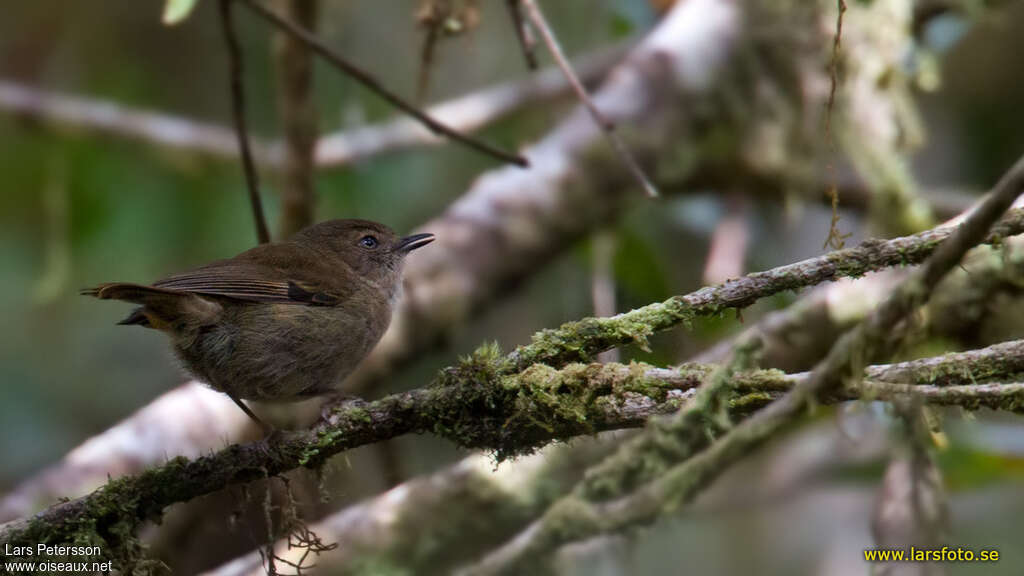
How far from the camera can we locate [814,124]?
630 centimetres

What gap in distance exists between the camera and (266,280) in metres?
4.00

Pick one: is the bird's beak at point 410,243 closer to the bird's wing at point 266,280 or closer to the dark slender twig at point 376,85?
the bird's wing at point 266,280

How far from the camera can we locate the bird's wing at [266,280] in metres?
3.80

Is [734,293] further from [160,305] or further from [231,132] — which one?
[231,132]

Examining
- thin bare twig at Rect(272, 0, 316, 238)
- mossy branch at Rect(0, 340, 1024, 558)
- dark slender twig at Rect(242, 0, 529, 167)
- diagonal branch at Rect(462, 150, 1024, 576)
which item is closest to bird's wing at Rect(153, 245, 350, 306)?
dark slender twig at Rect(242, 0, 529, 167)

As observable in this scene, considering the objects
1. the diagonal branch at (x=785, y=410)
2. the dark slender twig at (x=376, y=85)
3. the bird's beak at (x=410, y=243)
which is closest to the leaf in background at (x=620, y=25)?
the bird's beak at (x=410, y=243)

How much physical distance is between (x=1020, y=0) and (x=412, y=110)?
4763 mm

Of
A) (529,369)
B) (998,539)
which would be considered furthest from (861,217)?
(529,369)

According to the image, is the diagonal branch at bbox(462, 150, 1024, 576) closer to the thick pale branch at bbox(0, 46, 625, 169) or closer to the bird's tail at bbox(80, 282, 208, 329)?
the bird's tail at bbox(80, 282, 208, 329)

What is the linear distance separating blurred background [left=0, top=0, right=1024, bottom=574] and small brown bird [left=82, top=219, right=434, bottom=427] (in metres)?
1.81

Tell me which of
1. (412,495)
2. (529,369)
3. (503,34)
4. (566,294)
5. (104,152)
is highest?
(503,34)

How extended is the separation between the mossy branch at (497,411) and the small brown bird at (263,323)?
1.06 m

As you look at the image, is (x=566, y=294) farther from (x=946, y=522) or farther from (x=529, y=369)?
(x=529, y=369)

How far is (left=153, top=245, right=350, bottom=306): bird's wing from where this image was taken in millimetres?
3805
